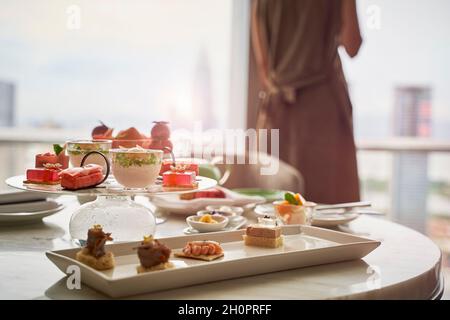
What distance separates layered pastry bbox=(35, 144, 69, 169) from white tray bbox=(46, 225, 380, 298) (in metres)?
0.40

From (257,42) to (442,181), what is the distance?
4.94ft

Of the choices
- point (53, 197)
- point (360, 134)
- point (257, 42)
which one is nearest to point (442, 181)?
point (360, 134)

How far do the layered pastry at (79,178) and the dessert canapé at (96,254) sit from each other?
0.59ft

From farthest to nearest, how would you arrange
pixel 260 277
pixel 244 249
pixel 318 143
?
pixel 318 143 → pixel 244 249 → pixel 260 277

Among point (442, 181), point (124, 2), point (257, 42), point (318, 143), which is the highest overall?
point (124, 2)

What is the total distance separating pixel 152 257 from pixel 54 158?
0.56m

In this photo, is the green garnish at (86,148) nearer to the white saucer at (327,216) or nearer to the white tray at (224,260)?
the white tray at (224,260)

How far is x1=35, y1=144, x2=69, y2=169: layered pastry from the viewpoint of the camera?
1407 millimetres

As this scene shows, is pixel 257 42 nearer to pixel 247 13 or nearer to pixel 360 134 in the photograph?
pixel 247 13

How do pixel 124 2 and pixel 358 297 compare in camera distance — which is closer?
pixel 358 297

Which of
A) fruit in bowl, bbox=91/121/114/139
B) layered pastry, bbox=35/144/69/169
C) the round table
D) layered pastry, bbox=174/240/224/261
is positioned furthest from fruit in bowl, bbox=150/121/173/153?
layered pastry, bbox=174/240/224/261

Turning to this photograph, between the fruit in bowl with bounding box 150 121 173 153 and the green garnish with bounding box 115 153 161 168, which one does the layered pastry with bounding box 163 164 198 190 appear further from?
the fruit in bowl with bounding box 150 121 173 153

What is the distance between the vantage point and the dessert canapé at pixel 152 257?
3.29ft

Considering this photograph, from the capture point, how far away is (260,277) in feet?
3.63
